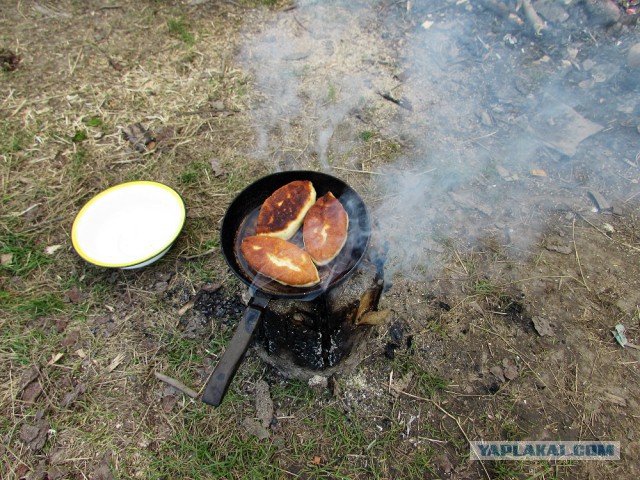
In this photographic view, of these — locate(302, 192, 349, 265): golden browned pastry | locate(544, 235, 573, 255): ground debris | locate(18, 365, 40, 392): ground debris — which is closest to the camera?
locate(302, 192, 349, 265): golden browned pastry

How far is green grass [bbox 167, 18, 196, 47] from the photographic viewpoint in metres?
5.96

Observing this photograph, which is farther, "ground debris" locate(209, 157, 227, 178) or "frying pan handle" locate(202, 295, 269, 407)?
"ground debris" locate(209, 157, 227, 178)

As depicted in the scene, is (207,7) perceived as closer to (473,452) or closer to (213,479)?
(213,479)

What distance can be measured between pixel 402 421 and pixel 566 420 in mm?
1311

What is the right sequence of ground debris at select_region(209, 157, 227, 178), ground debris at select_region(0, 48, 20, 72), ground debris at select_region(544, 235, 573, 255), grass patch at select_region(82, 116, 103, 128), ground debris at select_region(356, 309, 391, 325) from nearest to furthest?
ground debris at select_region(356, 309, 391, 325) < ground debris at select_region(544, 235, 573, 255) < ground debris at select_region(209, 157, 227, 178) < grass patch at select_region(82, 116, 103, 128) < ground debris at select_region(0, 48, 20, 72)

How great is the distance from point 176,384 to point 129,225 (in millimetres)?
1696

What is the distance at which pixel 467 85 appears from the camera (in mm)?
5477

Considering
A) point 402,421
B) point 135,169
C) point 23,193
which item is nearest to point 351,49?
point 135,169

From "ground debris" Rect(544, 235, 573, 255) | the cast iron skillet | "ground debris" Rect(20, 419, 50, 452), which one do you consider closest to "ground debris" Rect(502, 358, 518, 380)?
"ground debris" Rect(544, 235, 573, 255)

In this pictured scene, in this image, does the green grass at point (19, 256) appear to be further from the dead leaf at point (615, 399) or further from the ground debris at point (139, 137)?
the dead leaf at point (615, 399)

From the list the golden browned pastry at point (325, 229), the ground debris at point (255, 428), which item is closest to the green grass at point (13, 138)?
the golden browned pastry at point (325, 229)

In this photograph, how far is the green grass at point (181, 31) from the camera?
5957 millimetres

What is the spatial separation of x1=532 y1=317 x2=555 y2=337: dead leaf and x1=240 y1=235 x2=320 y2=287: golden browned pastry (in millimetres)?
2238

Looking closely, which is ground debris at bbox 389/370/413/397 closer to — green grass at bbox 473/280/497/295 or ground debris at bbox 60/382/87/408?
green grass at bbox 473/280/497/295
